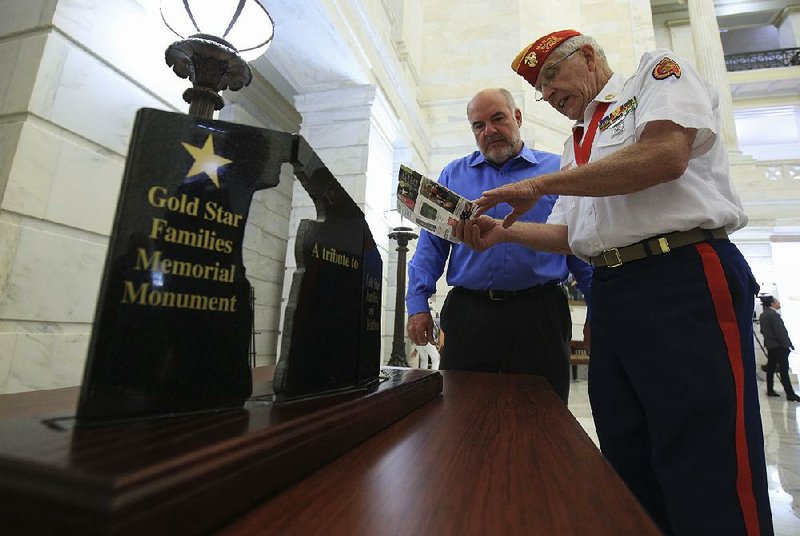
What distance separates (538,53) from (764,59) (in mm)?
19898

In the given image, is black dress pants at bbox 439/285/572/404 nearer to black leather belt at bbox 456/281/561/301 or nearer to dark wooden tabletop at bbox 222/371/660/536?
black leather belt at bbox 456/281/561/301

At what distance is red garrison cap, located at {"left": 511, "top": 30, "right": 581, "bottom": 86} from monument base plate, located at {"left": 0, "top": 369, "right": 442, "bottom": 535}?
1.17 m

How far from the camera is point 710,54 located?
37.3ft

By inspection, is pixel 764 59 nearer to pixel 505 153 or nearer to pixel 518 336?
pixel 505 153

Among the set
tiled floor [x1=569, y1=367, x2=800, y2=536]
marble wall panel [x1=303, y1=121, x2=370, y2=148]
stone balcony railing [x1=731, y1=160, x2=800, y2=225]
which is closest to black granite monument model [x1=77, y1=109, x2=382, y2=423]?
tiled floor [x1=569, y1=367, x2=800, y2=536]

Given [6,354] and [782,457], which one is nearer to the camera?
[6,354]

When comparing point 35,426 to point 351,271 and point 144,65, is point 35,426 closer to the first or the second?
point 351,271

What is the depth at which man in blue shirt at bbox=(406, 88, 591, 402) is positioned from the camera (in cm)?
147

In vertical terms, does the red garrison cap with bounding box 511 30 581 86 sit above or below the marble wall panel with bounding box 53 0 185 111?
below

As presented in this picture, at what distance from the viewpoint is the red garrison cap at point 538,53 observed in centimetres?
120

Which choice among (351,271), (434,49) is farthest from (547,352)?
(434,49)

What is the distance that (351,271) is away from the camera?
60 cm

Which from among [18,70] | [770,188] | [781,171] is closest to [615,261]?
[18,70]

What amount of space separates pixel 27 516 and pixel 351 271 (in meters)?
0.43
